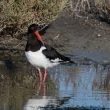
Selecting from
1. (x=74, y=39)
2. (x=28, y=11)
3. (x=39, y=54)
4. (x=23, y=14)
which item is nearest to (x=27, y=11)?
(x=28, y=11)

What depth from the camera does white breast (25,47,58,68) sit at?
1102 cm

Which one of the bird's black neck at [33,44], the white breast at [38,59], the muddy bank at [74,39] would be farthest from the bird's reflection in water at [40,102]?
the muddy bank at [74,39]

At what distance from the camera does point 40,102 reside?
30.5ft

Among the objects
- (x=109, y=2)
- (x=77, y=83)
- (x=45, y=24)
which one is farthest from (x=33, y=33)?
(x=109, y=2)

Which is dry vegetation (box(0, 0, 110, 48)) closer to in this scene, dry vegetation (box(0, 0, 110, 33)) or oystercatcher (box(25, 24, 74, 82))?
dry vegetation (box(0, 0, 110, 33))

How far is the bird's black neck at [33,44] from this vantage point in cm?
1115

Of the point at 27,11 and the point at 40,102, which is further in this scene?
the point at 27,11

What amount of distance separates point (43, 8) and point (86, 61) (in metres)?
2.12

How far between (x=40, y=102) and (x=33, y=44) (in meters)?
2.18

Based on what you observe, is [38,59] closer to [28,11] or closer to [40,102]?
[40,102]

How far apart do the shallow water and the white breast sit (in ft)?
0.97

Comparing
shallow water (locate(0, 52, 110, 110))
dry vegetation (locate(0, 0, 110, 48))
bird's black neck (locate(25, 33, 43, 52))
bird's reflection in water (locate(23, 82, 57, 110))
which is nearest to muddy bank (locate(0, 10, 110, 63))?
dry vegetation (locate(0, 0, 110, 48))

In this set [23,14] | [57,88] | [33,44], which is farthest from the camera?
[23,14]

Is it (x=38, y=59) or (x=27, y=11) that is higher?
(x=27, y=11)
